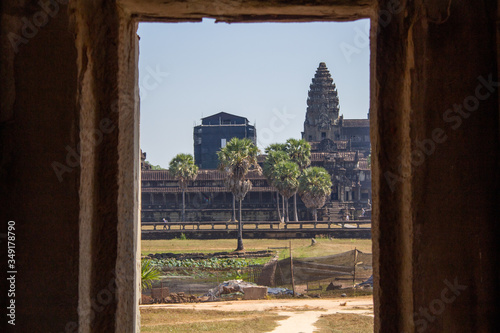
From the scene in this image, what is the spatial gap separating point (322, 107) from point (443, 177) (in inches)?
2268

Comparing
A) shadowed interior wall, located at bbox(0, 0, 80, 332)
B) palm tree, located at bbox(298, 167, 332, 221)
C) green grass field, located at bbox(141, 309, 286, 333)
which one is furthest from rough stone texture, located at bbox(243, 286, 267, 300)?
palm tree, located at bbox(298, 167, 332, 221)

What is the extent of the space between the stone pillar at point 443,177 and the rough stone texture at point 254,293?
12.2 m

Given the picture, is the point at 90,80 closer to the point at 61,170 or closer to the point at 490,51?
the point at 61,170

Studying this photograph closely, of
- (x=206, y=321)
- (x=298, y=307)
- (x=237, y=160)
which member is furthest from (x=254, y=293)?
(x=237, y=160)

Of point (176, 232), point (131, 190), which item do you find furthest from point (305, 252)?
point (131, 190)

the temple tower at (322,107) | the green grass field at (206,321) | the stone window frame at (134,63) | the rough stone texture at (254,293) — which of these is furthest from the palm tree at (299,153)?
the stone window frame at (134,63)

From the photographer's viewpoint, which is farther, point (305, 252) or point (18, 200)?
point (305, 252)

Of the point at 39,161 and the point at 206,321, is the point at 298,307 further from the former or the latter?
the point at 39,161

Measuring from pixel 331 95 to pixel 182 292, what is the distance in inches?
1828

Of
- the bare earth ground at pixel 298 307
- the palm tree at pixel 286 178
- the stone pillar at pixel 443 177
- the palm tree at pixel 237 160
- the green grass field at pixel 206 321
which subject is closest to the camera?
the stone pillar at pixel 443 177

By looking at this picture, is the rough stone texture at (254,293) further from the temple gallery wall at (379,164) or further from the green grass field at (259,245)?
the temple gallery wall at (379,164)

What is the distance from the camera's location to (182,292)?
1557 centimetres

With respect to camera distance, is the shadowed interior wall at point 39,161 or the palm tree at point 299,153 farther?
the palm tree at point 299,153

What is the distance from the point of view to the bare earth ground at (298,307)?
36.1 feet
